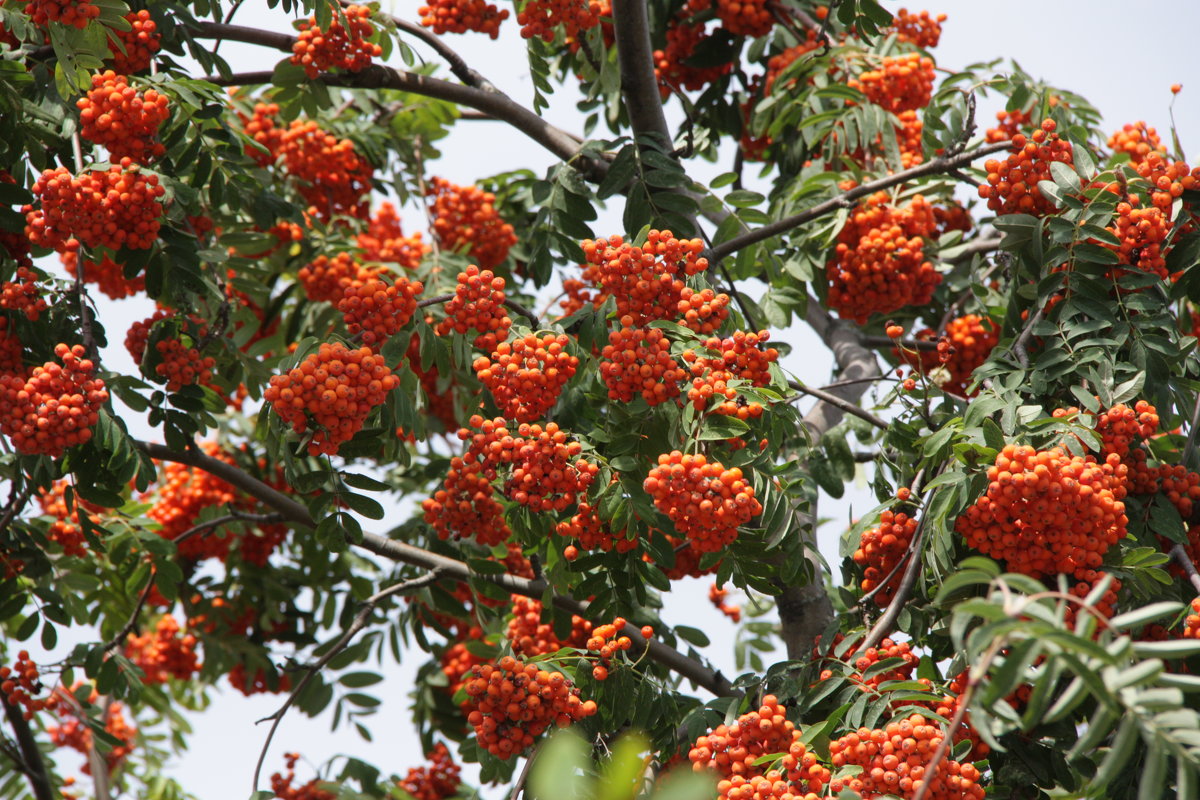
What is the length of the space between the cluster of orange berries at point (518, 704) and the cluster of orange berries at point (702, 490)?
2.16 feet

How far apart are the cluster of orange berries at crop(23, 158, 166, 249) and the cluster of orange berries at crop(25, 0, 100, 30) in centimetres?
44

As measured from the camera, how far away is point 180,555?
5.87 m

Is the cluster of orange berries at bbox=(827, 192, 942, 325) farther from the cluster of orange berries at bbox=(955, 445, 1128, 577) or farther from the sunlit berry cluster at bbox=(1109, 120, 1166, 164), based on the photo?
the cluster of orange berries at bbox=(955, 445, 1128, 577)

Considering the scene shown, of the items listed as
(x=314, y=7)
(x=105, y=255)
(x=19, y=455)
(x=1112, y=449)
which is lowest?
(x=1112, y=449)

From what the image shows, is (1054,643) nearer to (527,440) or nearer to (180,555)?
(527,440)

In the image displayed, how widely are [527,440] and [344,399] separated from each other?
522mm

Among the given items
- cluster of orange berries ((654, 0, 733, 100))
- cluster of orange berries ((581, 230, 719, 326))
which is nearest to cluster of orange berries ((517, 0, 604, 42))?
cluster of orange berries ((581, 230, 719, 326))

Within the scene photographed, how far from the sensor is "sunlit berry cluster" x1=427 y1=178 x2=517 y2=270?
19.3ft

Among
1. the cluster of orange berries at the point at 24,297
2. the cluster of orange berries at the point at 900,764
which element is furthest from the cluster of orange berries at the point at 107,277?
the cluster of orange berries at the point at 900,764

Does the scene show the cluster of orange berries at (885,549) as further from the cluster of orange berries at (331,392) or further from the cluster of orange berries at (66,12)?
the cluster of orange berries at (66,12)

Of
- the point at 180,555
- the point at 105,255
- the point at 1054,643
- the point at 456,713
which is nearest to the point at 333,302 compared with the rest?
the point at 105,255

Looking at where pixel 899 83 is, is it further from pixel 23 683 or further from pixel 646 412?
pixel 23 683

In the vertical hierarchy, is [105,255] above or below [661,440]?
above

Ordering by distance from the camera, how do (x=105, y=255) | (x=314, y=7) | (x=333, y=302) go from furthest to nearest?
(x=333, y=302)
(x=105, y=255)
(x=314, y=7)
